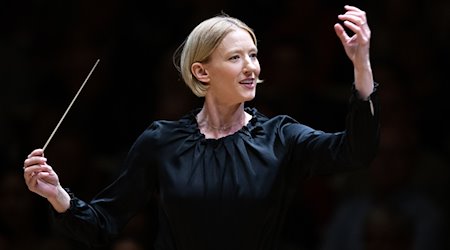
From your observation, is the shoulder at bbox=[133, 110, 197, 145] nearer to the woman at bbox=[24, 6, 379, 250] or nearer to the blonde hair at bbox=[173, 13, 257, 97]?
the woman at bbox=[24, 6, 379, 250]

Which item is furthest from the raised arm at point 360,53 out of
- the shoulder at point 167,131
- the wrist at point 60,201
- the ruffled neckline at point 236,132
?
the wrist at point 60,201

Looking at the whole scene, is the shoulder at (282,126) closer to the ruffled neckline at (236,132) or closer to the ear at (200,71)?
the ruffled neckline at (236,132)

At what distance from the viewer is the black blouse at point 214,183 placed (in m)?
3.22

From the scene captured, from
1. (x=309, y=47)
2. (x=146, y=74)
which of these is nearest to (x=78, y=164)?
(x=146, y=74)

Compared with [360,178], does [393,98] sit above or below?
above

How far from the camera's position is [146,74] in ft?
18.7

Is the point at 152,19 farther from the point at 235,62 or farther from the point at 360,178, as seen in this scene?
the point at 235,62

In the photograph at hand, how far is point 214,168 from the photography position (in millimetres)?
3277

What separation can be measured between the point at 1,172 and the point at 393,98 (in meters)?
1.84

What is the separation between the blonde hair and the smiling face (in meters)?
0.02

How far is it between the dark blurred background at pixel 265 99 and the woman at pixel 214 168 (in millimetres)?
1456

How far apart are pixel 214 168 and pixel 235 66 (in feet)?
0.97

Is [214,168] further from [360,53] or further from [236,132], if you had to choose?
[360,53]

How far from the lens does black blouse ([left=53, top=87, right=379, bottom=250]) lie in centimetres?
322
